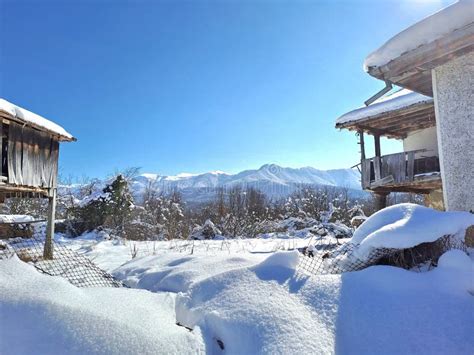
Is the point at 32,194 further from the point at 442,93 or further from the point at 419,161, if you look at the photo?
the point at 419,161

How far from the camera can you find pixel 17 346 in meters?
1.58

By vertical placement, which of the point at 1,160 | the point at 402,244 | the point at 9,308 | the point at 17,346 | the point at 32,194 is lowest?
the point at 17,346

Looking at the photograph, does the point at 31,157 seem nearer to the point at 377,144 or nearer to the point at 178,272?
the point at 178,272

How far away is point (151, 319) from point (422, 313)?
1761 millimetres

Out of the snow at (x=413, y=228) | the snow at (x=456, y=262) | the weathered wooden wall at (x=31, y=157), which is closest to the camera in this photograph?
the snow at (x=456, y=262)

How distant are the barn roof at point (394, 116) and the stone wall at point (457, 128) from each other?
4965mm

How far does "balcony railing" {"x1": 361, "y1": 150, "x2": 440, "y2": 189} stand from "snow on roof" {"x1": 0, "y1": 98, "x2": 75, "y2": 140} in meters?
9.67

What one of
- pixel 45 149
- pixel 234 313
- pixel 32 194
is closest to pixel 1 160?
pixel 45 149

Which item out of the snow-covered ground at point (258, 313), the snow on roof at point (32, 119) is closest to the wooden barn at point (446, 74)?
the snow-covered ground at point (258, 313)

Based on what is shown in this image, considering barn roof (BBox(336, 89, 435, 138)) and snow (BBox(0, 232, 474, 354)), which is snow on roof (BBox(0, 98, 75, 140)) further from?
barn roof (BBox(336, 89, 435, 138))

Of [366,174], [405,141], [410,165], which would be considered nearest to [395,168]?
[410,165]

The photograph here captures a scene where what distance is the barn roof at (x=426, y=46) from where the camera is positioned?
12.1 ft

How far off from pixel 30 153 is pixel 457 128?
29.8ft

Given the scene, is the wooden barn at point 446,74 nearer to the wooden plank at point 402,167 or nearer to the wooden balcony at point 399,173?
the wooden balcony at point 399,173
